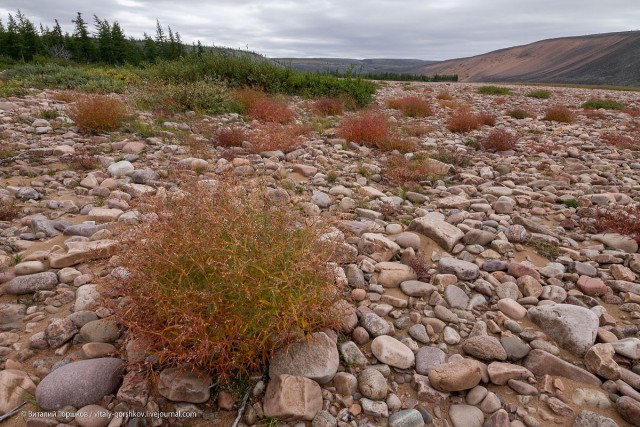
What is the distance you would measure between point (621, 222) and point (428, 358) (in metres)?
3.30

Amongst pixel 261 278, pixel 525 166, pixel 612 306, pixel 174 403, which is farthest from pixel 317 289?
pixel 525 166

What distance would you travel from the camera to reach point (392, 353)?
2377 millimetres

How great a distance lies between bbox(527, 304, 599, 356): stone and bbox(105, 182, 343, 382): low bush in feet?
5.26

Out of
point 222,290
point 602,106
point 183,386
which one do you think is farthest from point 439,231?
point 602,106

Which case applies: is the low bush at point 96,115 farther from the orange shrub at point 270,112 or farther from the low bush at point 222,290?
the low bush at point 222,290

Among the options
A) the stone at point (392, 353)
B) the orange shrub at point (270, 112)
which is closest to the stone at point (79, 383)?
the stone at point (392, 353)

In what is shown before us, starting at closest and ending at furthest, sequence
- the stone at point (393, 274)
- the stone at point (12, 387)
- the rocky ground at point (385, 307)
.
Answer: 1. the stone at point (12, 387)
2. the rocky ground at point (385, 307)
3. the stone at point (393, 274)

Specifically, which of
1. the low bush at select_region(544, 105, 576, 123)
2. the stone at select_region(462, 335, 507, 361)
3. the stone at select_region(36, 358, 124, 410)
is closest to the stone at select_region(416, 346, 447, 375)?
the stone at select_region(462, 335, 507, 361)

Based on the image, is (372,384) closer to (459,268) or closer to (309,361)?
(309,361)

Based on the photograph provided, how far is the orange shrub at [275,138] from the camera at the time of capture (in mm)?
6648

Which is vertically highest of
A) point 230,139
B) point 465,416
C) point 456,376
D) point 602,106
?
point 602,106

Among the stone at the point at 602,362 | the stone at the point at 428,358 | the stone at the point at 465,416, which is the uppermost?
the stone at the point at 602,362

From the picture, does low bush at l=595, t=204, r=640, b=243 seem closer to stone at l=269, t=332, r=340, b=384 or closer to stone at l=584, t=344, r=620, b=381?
stone at l=584, t=344, r=620, b=381

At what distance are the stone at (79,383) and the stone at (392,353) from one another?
158cm
